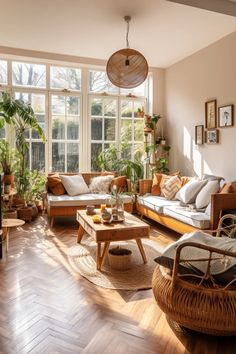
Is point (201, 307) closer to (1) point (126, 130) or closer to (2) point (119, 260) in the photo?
(2) point (119, 260)

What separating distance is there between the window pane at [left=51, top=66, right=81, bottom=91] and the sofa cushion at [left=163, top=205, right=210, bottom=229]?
10.5ft

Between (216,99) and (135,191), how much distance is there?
2136 millimetres

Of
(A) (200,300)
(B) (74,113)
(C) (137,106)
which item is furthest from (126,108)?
(A) (200,300)

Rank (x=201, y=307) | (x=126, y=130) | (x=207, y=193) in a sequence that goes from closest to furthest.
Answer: (x=201, y=307)
(x=207, y=193)
(x=126, y=130)

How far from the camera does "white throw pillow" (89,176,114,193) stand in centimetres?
543

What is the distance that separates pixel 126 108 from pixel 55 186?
2.33 meters

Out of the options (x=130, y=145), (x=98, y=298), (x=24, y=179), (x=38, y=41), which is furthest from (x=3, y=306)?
(x=130, y=145)

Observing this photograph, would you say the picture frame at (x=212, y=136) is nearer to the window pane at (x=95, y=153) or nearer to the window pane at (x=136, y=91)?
the window pane at (x=136, y=91)

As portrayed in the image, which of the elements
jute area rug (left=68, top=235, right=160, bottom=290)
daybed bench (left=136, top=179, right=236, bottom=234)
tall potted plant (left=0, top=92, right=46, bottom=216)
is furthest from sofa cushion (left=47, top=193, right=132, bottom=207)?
jute area rug (left=68, top=235, right=160, bottom=290)

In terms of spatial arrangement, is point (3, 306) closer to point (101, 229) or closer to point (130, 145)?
point (101, 229)

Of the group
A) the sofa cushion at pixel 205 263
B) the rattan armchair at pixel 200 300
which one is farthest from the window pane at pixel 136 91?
the rattan armchair at pixel 200 300

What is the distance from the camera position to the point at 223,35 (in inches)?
178

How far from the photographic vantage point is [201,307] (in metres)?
1.93

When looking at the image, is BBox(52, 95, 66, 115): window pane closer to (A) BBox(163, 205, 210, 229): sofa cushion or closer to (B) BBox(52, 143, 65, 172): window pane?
(B) BBox(52, 143, 65, 172): window pane
